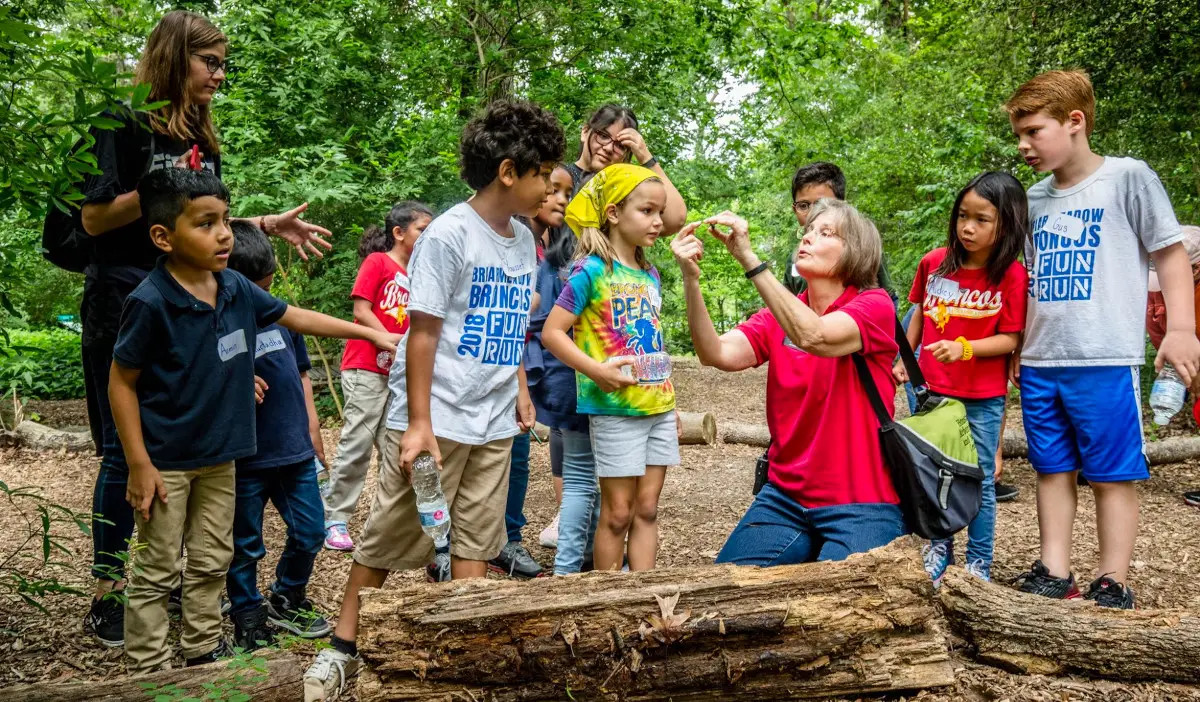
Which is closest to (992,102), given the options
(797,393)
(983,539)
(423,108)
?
(423,108)

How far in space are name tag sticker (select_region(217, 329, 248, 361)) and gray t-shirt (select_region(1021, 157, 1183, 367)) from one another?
3124mm

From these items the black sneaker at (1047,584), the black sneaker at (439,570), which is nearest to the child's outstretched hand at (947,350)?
the black sneaker at (1047,584)

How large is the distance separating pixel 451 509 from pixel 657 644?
1011 mm

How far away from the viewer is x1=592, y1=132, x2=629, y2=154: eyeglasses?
3.97 metres

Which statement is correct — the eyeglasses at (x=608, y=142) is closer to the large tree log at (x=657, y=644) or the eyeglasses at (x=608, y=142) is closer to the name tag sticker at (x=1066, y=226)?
the name tag sticker at (x=1066, y=226)

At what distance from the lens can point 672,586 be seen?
2.33 meters

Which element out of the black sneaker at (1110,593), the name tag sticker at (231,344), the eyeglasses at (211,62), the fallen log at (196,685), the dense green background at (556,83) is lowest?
the black sneaker at (1110,593)

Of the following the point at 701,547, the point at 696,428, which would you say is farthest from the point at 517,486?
the point at 696,428

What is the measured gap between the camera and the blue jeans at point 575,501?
3613 millimetres

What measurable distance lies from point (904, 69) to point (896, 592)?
14925mm

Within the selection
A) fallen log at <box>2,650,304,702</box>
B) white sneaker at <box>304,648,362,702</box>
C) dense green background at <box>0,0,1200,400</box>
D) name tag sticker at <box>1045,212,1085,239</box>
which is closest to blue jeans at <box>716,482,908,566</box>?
white sneaker at <box>304,648,362,702</box>

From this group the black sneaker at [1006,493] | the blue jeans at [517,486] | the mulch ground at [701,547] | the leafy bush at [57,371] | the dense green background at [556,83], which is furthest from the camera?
the leafy bush at [57,371]

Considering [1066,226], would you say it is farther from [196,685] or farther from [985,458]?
[196,685]

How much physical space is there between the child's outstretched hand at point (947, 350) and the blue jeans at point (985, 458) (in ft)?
0.76
